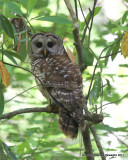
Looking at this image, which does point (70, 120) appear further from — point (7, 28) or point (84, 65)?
point (7, 28)

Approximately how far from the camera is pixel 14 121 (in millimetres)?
4160

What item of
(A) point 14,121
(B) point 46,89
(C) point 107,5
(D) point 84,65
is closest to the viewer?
(D) point 84,65

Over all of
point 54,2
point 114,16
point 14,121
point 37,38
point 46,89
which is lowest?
point 14,121

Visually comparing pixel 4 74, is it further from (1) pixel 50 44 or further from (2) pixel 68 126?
(1) pixel 50 44

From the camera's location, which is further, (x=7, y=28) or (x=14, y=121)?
(x=14, y=121)

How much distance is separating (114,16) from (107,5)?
0.32 metres

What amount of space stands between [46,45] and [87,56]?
1.04m

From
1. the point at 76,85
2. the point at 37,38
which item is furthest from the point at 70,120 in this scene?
the point at 37,38

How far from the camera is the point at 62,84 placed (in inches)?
103

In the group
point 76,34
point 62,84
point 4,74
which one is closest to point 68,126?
point 62,84

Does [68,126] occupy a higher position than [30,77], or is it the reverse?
[30,77]

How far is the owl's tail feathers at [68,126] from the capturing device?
2.45 m

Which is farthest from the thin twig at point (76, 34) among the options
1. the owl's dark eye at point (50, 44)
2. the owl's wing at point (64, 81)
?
the owl's dark eye at point (50, 44)

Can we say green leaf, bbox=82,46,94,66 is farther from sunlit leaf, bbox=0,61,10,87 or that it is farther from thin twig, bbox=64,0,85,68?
sunlit leaf, bbox=0,61,10,87
